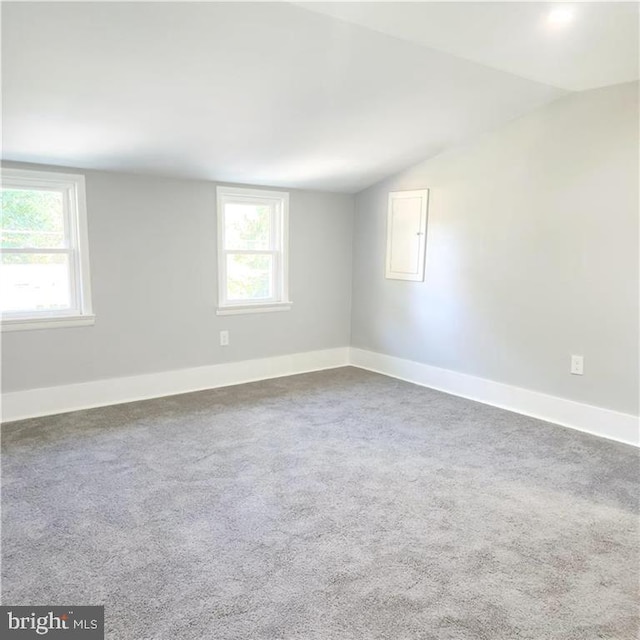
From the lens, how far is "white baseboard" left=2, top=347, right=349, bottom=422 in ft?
11.7

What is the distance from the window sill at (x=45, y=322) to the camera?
3.45 meters

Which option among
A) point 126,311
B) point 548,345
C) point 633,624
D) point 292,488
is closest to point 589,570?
point 633,624

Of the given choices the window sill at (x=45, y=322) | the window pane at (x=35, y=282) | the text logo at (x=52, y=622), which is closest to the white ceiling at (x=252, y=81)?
the window pane at (x=35, y=282)

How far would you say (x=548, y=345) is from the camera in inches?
143

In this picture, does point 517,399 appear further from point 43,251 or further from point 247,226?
point 43,251

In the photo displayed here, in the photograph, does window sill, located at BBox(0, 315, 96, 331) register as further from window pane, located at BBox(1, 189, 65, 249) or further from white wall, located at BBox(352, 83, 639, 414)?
white wall, located at BBox(352, 83, 639, 414)

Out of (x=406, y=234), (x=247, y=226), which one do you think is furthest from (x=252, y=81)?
(x=406, y=234)

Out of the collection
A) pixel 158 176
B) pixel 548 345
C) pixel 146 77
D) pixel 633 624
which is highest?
pixel 146 77

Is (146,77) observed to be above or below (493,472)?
above

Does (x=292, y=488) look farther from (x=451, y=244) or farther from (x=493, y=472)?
(x=451, y=244)

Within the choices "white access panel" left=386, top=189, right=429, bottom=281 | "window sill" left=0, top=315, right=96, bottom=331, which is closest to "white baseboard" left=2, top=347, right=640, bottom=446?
"window sill" left=0, top=315, right=96, bottom=331

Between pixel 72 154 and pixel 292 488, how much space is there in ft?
8.47

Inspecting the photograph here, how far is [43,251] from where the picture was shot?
3570mm

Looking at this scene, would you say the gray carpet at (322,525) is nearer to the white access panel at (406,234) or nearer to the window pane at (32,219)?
the window pane at (32,219)
